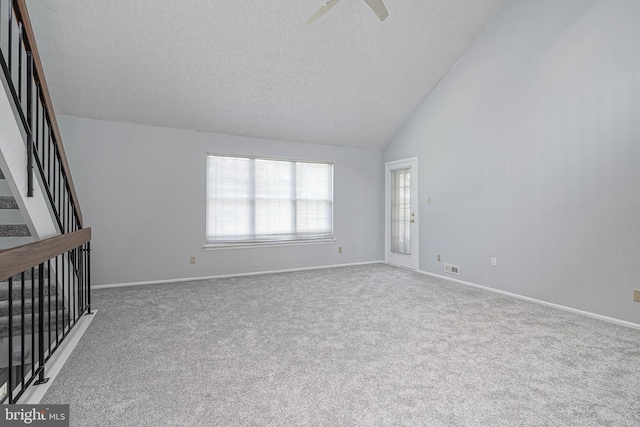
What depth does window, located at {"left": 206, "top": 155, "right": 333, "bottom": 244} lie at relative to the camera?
4977 mm

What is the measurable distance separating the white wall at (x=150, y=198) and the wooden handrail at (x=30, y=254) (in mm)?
2154

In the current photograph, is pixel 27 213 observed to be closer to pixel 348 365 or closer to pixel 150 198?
pixel 348 365

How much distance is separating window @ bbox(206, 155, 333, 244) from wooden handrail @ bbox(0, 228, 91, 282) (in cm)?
264

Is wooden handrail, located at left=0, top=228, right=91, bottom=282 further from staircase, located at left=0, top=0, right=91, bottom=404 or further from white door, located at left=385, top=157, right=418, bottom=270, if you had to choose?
white door, located at left=385, top=157, right=418, bottom=270

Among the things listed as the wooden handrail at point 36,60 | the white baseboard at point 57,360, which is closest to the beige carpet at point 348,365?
the white baseboard at point 57,360

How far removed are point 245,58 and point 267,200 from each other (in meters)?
2.23

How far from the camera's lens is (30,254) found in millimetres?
1579

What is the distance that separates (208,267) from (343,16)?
385cm

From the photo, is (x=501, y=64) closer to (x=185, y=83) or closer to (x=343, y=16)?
(x=343, y=16)

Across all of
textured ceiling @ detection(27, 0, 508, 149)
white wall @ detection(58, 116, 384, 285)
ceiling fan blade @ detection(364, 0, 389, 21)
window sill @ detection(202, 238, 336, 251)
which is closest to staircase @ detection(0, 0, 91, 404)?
textured ceiling @ detection(27, 0, 508, 149)

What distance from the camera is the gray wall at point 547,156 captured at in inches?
118

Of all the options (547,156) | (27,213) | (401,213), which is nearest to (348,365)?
(27,213)

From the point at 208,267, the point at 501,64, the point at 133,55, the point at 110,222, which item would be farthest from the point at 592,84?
the point at 110,222

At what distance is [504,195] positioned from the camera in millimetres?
4035
